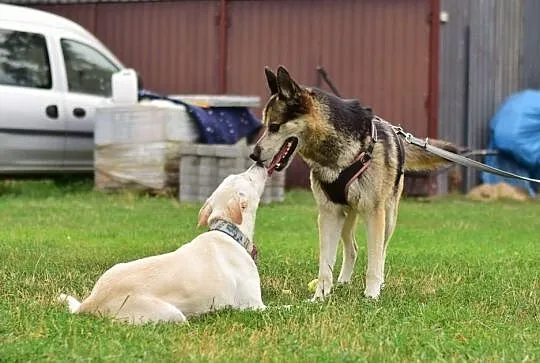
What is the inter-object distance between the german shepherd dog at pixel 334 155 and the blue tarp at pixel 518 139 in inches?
364

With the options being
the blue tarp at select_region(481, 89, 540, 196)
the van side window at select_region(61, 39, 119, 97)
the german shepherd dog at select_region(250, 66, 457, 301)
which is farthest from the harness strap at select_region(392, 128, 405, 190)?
the blue tarp at select_region(481, 89, 540, 196)

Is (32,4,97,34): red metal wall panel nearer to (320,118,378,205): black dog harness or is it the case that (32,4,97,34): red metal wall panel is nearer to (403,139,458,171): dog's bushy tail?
(403,139,458,171): dog's bushy tail

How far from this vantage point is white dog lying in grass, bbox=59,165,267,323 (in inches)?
203

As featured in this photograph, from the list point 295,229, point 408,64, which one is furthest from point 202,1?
point 295,229

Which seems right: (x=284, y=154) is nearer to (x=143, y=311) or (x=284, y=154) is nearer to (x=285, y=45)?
(x=143, y=311)

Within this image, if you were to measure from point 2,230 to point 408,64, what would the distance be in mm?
6815

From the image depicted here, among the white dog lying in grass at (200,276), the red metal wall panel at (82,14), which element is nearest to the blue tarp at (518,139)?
the red metal wall panel at (82,14)

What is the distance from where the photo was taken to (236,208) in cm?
565

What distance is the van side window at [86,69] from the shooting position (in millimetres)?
13438

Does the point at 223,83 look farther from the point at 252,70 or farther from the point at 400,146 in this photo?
the point at 400,146

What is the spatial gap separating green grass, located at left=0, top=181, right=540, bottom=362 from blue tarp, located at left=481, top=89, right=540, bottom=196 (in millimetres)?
3753

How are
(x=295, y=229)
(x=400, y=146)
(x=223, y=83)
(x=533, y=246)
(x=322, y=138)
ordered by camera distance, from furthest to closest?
(x=223, y=83) < (x=295, y=229) < (x=533, y=246) < (x=400, y=146) < (x=322, y=138)

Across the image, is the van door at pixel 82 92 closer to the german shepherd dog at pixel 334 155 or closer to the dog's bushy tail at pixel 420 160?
the dog's bushy tail at pixel 420 160

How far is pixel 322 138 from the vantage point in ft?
20.1
